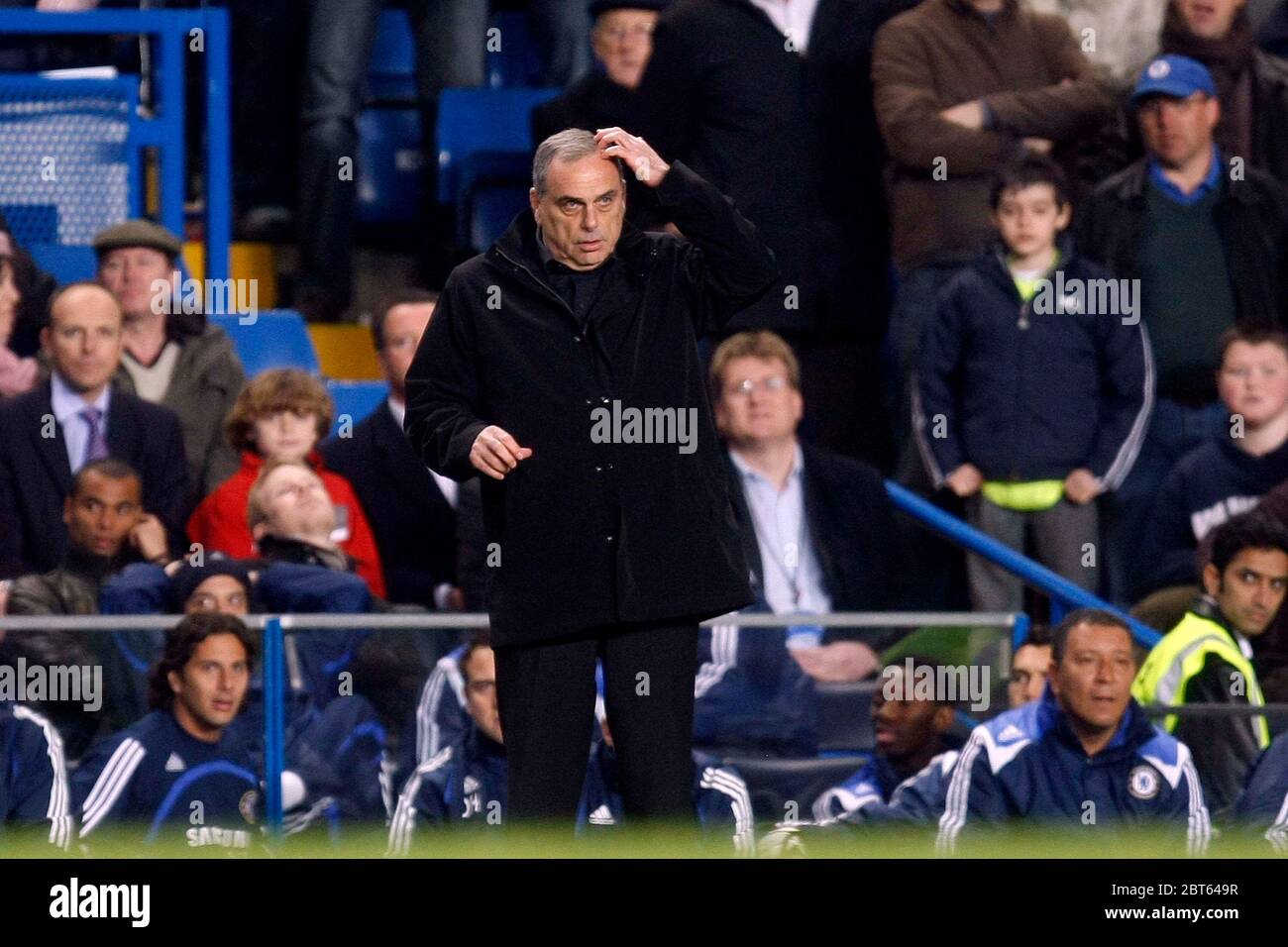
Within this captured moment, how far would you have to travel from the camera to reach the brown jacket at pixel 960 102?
837cm

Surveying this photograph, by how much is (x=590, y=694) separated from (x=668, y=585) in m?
0.26

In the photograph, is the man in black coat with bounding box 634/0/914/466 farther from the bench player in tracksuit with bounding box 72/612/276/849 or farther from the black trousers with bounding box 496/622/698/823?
the black trousers with bounding box 496/622/698/823

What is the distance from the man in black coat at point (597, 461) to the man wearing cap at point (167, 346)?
2988 mm

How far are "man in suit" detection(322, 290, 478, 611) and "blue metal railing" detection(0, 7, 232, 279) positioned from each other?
1.59 m

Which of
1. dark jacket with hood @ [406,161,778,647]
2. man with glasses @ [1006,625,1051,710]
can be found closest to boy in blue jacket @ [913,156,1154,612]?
man with glasses @ [1006,625,1051,710]

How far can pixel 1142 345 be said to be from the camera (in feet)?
26.4

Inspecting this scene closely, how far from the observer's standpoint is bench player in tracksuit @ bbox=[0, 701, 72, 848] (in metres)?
5.79

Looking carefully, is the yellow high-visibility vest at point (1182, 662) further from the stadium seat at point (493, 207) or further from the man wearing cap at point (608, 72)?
the stadium seat at point (493, 207)

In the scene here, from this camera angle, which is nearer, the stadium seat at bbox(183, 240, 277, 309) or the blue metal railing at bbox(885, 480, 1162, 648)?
the blue metal railing at bbox(885, 480, 1162, 648)

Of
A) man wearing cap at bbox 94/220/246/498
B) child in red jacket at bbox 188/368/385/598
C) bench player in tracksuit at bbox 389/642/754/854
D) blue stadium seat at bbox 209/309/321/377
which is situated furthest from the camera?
blue stadium seat at bbox 209/309/321/377

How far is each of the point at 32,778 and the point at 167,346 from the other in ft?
7.60

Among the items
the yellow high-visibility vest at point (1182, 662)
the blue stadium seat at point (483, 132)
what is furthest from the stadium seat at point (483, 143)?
the yellow high-visibility vest at point (1182, 662)

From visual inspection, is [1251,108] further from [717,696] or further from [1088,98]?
[717,696]
